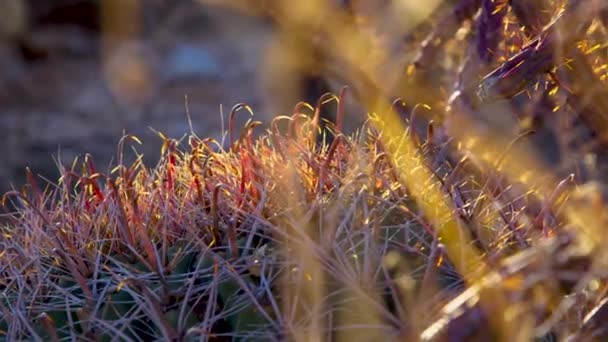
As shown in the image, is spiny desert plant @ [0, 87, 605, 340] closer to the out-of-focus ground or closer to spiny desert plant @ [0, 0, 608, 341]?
spiny desert plant @ [0, 0, 608, 341]

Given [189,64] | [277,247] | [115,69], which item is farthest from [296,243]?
[115,69]

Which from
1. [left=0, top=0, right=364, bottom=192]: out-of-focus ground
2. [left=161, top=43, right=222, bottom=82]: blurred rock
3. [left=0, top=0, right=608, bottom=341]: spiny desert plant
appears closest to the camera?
[left=0, top=0, right=608, bottom=341]: spiny desert plant

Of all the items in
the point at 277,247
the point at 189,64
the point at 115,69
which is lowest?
the point at 189,64

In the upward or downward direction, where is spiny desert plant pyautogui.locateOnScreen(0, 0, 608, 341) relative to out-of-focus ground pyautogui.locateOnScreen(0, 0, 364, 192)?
upward

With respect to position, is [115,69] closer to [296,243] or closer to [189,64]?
[189,64]

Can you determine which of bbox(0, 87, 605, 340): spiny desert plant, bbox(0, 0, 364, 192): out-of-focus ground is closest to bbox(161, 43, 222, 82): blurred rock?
bbox(0, 0, 364, 192): out-of-focus ground

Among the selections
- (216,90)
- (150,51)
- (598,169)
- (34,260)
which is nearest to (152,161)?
(216,90)

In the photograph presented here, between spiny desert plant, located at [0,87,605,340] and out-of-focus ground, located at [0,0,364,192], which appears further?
out-of-focus ground, located at [0,0,364,192]

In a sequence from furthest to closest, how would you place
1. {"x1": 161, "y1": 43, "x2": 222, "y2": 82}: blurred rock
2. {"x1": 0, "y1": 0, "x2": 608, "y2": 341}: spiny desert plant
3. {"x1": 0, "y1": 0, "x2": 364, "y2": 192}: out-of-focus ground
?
{"x1": 161, "y1": 43, "x2": 222, "y2": 82}: blurred rock → {"x1": 0, "y1": 0, "x2": 364, "y2": 192}: out-of-focus ground → {"x1": 0, "y1": 0, "x2": 608, "y2": 341}: spiny desert plant

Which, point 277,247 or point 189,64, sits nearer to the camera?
point 277,247

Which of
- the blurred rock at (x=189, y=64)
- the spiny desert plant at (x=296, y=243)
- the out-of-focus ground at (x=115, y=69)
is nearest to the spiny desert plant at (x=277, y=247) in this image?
the spiny desert plant at (x=296, y=243)
